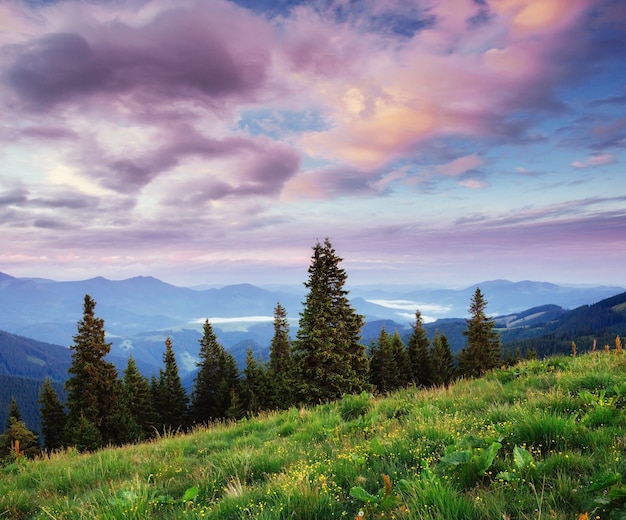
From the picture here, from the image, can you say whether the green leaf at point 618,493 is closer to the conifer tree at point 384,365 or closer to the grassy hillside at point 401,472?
the grassy hillside at point 401,472

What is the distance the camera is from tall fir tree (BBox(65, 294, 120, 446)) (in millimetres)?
33781

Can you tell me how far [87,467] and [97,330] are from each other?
105ft

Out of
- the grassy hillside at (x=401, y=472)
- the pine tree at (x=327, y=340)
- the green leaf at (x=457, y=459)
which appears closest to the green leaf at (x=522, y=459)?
the grassy hillside at (x=401, y=472)

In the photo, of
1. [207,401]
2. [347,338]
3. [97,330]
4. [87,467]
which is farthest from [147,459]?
[207,401]

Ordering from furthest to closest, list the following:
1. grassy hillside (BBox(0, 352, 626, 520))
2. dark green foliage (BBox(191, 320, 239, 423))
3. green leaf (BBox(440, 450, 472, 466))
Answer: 1. dark green foliage (BBox(191, 320, 239, 423))
2. green leaf (BBox(440, 450, 472, 466))
3. grassy hillside (BBox(0, 352, 626, 520))

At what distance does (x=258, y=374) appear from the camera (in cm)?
4988

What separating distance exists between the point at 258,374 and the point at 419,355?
83.7 ft

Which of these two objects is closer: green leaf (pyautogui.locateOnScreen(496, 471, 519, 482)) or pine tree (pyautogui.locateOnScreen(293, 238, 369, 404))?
green leaf (pyautogui.locateOnScreen(496, 471, 519, 482))

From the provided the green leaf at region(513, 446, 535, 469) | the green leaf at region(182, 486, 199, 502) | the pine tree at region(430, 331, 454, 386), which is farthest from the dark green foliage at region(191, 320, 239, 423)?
the green leaf at region(513, 446, 535, 469)

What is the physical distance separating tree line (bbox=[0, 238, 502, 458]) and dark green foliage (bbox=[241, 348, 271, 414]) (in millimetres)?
133

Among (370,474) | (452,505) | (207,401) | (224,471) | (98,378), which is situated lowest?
(207,401)

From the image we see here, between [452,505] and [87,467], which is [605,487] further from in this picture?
[87,467]

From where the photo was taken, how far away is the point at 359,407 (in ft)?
30.3

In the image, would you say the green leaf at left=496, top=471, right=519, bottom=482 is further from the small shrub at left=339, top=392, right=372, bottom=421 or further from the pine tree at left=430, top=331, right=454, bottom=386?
the pine tree at left=430, top=331, right=454, bottom=386
